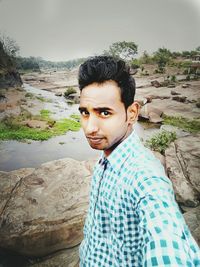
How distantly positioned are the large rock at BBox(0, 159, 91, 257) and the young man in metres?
2.02

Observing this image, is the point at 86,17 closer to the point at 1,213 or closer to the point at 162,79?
the point at 1,213

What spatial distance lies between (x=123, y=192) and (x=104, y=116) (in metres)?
0.39

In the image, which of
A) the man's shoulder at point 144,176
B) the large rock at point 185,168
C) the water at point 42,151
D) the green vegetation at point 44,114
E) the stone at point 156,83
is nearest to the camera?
the man's shoulder at point 144,176

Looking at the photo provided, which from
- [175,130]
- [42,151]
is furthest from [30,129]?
[175,130]

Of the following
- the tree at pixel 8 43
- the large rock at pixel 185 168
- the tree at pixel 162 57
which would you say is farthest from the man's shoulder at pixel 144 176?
the tree at pixel 162 57

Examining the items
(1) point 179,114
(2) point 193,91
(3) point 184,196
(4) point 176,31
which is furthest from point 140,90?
(3) point 184,196

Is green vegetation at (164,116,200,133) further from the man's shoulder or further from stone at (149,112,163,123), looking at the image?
the man's shoulder

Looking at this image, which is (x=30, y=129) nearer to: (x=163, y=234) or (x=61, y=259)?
(x=61, y=259)

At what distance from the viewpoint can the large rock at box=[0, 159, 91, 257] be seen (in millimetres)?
2986

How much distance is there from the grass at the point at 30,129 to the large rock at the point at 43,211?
2.34 m

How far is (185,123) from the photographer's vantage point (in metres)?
7.45

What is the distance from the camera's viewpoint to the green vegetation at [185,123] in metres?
6.99

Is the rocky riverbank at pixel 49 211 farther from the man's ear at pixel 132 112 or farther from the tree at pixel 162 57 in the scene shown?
the tree at pixel 162 57

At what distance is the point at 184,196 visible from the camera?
12.9 ft
